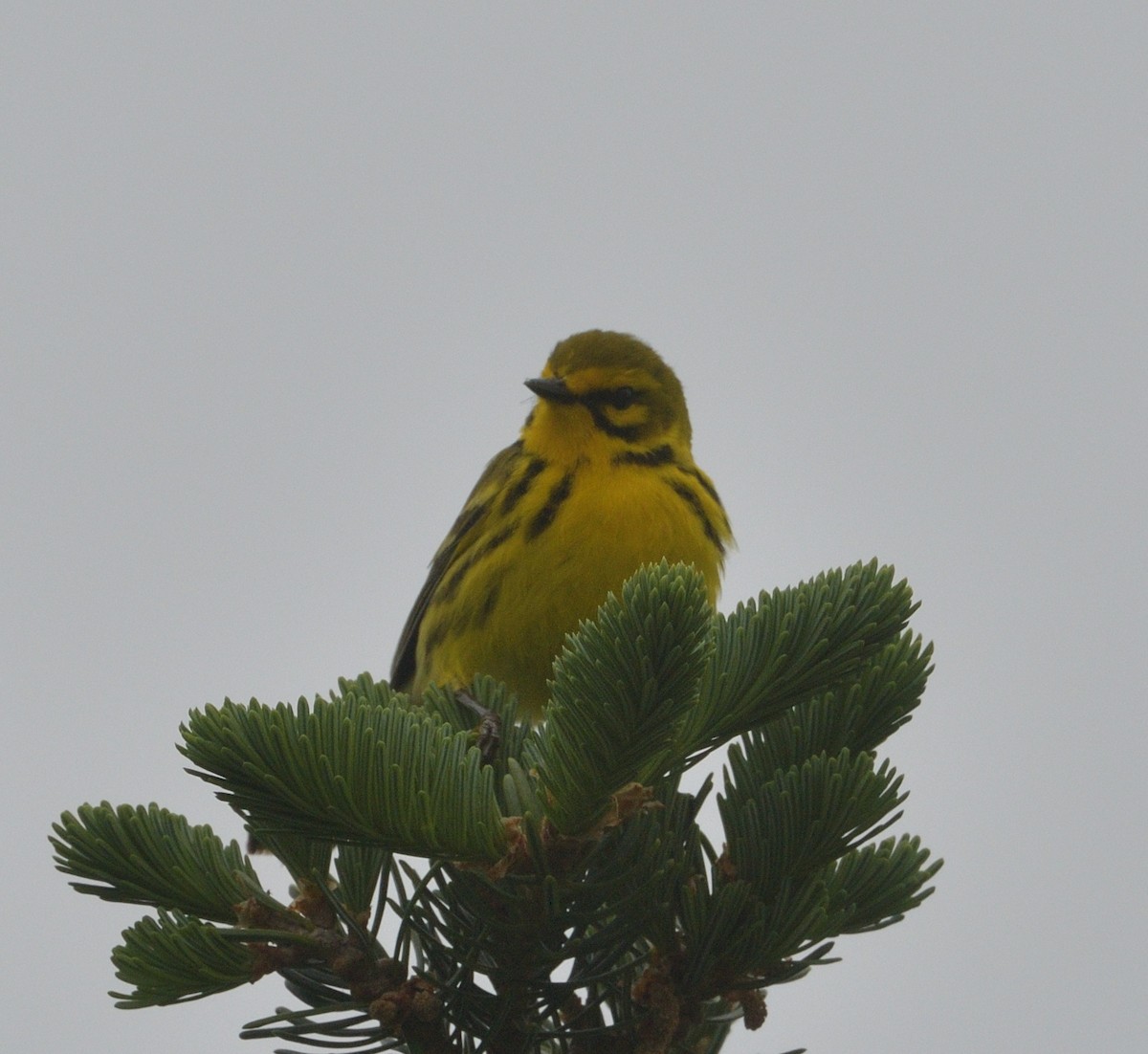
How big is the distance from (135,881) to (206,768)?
309mm

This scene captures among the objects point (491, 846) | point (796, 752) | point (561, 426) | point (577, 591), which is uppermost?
point (561, 426)

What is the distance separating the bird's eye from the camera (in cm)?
502

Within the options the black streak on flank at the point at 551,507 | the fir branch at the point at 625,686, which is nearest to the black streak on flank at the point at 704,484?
the black streak on flank at the point at 551,507

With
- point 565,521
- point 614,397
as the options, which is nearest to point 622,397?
point 614,397

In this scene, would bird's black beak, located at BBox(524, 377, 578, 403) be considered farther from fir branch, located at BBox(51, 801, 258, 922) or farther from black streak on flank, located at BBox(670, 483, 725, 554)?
fir branch, located at BBox(51, 801, 258, 922)

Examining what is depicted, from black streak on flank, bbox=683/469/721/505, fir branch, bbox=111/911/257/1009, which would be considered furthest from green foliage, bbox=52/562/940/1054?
black streak on flank, bbox=683/469/721/505

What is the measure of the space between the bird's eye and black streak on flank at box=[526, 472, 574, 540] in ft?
1.56

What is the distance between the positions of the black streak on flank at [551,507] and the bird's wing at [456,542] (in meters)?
0.32

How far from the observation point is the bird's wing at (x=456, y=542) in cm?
495

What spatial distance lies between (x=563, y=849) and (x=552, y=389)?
3066 mm

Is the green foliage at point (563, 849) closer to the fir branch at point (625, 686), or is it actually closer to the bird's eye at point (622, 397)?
the fir branch at point (625, 686)

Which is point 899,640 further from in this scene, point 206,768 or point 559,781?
point 206,768

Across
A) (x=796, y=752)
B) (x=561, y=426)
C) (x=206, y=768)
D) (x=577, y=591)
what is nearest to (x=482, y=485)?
(x=561, y=426)

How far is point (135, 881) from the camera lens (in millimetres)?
1942
